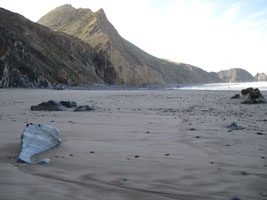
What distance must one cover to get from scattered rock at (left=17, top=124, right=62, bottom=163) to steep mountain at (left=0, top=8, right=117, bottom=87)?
2446cm

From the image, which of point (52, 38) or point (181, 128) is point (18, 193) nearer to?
point (181, 128)

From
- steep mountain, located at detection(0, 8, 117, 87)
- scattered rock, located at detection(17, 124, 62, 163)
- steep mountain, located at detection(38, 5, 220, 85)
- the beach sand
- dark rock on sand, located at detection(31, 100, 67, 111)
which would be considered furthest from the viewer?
steep mountain, located at detection(38, 5, 220, 85)

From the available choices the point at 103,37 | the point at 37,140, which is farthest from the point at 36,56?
the point at 103,37

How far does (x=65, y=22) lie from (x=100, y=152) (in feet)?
282

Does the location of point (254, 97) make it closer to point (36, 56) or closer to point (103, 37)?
point (36, 56)

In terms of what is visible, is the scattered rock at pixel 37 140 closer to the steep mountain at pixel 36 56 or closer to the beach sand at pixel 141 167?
the beach sand at pixel 141 167

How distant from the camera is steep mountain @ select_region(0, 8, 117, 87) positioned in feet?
85.7

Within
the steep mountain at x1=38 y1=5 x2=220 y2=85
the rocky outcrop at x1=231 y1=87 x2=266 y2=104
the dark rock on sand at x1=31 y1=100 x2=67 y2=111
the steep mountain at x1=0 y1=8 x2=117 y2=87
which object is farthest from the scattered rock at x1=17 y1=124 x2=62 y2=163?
the steep mountain at x1=38 y1=5 x2=220 y2=85

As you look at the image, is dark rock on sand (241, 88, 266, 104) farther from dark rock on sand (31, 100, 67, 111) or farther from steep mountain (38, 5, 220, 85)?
steep mountain (38, 5, 220, 85)

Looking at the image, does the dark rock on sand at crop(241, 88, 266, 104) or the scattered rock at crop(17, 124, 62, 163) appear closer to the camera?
the scattered rock at crop(17, 124, 62, 163)

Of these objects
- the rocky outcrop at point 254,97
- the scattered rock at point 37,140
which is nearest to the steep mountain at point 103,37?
the rocky outcrop at point 254,97

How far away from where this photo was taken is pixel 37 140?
2.81m

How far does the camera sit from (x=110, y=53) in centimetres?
5912

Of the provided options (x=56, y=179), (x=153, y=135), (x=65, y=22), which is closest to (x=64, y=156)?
(x=56, y=179)
